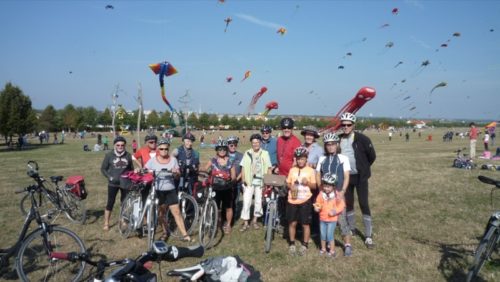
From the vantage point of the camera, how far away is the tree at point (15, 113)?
1714 inches

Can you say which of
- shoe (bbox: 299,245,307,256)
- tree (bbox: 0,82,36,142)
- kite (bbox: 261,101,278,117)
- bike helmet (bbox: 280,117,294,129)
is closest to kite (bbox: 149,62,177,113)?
kite (bbox: 261,101,278,117)

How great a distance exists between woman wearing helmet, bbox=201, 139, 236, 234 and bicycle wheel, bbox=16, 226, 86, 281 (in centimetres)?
280

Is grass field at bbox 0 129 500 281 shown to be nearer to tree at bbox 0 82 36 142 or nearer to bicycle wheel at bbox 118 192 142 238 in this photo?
bicycle wheel at bbox 118 192 142 238

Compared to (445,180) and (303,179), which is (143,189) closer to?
(303,179)

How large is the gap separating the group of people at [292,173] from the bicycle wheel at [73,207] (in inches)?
42.2

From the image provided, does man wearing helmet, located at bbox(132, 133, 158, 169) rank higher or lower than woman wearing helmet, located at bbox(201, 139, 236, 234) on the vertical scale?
higher

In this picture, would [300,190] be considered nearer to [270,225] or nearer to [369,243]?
[270,225]

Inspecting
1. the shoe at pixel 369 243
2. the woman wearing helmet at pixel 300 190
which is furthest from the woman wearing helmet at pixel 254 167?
the shoe at pixel 369 243

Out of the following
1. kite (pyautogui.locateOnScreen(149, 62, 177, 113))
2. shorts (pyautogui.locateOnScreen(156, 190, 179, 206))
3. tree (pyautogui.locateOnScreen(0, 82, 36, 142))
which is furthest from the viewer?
tree (pyautogui.locateOnScreen(0, 82, 36, 142))

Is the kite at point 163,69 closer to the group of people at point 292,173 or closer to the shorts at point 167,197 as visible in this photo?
the group of people at point 292,173

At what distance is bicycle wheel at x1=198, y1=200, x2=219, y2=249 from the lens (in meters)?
6.34

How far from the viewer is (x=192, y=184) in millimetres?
8039

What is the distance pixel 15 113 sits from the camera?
44.5 meters

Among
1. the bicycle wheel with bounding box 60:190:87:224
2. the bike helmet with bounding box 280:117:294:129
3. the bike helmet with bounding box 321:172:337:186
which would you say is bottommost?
the bicycle wheel with bounding box 60:190:87:224
